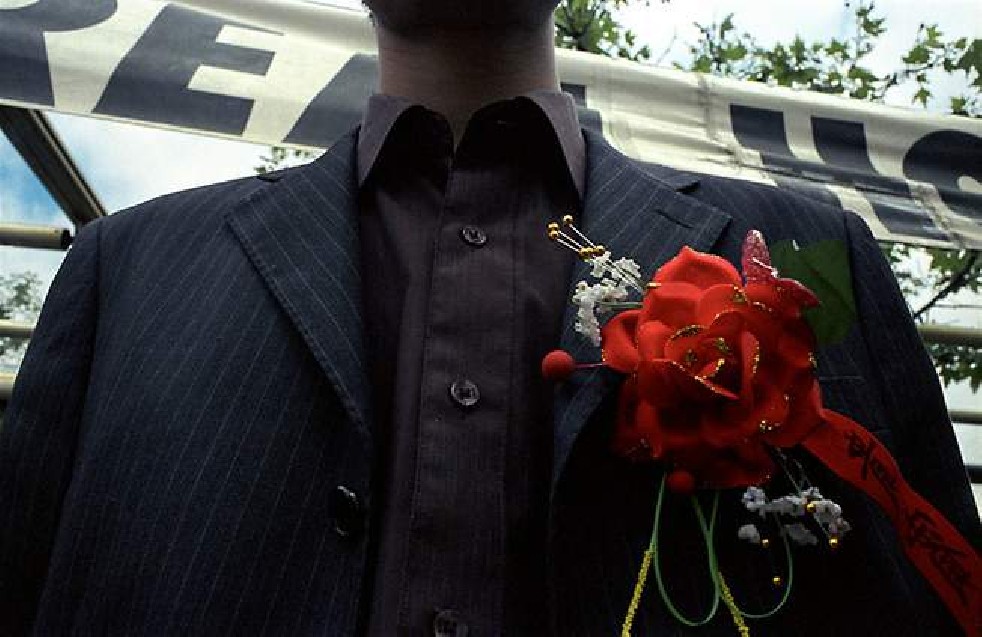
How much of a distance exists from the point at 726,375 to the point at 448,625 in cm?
34

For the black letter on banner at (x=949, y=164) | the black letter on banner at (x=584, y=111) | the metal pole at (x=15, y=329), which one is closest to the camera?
the black letter on banner at (x=584, y=111)

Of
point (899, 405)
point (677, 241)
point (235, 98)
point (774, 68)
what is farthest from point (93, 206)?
point (774, 68)

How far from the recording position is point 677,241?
1.18 meters

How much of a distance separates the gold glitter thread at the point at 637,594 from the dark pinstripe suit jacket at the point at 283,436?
1 cm

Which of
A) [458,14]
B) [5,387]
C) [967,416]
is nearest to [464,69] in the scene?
[458,14]

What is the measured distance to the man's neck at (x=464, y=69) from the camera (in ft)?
4.14

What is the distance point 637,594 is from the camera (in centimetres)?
93

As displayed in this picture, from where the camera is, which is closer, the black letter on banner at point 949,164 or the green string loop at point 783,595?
the green string loop at point 783,595

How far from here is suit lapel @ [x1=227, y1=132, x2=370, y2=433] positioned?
1037mm

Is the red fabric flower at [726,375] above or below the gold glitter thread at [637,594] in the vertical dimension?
above

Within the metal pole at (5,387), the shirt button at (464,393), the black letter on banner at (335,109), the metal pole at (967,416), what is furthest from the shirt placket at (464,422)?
the metal pole at (967,416)

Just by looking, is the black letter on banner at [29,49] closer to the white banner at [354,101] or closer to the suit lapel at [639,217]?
the white banner at [354,101]

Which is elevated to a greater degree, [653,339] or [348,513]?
[653,339]

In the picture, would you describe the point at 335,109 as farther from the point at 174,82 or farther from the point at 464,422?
the point at 464,422
